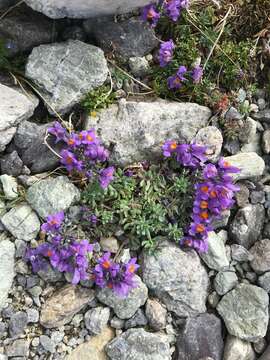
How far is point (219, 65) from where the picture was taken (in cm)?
530

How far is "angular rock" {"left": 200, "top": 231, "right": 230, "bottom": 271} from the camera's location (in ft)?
15.3

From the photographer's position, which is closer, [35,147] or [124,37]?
[35,147]

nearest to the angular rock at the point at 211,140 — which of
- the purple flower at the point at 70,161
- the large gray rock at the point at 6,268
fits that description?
the purple flower at the point at 70,161

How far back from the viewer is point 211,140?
4.93 m

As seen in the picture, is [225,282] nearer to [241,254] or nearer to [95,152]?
[241,254]

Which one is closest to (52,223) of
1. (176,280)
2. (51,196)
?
(51,196)

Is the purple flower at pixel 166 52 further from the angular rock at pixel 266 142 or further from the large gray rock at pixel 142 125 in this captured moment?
Result: the angular rock at pixel 266 142

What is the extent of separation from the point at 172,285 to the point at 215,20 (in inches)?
102

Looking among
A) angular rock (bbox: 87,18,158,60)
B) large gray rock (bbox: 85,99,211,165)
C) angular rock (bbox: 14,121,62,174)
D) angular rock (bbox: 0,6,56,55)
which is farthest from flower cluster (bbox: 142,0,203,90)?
angular rock (bbox: 14,121,62,174)

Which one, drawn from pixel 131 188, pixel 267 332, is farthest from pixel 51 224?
pixel 267 332

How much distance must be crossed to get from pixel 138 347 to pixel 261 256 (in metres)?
1.29

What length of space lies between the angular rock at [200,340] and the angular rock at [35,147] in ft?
5.91

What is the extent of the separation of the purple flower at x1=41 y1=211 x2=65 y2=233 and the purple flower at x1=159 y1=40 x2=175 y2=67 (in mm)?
1767

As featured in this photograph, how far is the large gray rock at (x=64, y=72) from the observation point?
4.92 meters
